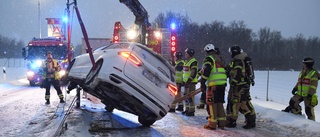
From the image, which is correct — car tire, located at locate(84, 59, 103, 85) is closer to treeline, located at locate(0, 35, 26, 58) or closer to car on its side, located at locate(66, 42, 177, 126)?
car on its side, located at locate(66, 42, 177, 126)

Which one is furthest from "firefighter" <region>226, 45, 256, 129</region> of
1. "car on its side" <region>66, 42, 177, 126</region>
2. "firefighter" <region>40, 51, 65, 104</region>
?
"firefighter" <region>40, 51, 65, 104</region>

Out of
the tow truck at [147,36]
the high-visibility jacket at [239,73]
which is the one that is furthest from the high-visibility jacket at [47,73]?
the high-visibility jacket at [239,73]

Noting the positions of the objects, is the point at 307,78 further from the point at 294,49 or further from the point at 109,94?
the point at 294,49

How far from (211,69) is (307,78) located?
274cm

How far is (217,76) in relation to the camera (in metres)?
7.11

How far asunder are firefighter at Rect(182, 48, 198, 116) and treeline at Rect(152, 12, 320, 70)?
143 feet

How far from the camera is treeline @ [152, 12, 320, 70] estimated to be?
64562 millimetres

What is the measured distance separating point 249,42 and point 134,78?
7780 centimetres

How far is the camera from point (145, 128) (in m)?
7.04

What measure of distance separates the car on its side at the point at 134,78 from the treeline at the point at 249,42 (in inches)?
1829

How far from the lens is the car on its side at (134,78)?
5.67 metres

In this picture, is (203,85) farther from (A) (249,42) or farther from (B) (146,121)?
(A) (249,42)

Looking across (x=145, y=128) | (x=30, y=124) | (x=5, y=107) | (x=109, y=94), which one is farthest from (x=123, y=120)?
(x=5, y=107)

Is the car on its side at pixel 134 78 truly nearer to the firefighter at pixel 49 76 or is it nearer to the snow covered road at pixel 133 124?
the snow covered road at pixel 133 124
